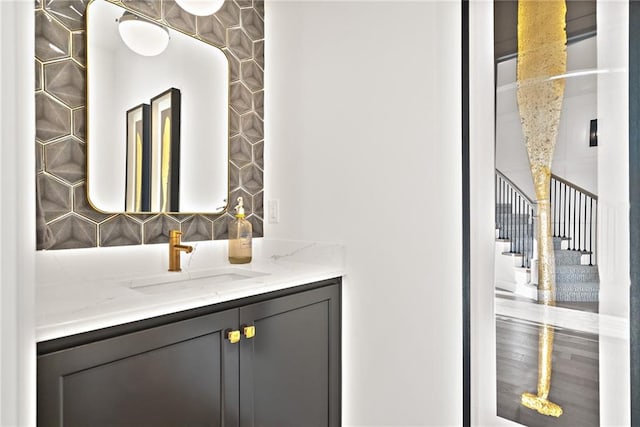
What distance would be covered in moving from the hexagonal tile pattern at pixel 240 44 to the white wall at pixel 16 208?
53.9 inches

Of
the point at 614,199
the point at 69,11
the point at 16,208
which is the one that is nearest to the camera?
the point at 16,208

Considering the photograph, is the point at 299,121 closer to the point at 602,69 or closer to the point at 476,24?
the point at 476,24

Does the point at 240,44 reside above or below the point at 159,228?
above

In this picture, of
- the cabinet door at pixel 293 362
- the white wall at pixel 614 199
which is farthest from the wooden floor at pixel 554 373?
the cabinet door at pixel 293 362

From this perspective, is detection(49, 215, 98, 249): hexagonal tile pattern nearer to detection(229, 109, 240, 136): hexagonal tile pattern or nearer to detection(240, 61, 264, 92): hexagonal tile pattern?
detection(229, 109, 240, 136): hexagonal tile pattern

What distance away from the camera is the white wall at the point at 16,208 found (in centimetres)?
63

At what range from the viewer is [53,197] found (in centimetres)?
136

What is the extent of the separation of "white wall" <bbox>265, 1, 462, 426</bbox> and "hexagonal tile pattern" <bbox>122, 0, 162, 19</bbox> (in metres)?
0.63

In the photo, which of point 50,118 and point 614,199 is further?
point 50,118

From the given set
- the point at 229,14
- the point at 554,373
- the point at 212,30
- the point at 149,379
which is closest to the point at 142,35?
the point at 212,30

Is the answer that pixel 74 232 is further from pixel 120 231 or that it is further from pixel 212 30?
pixel 212 30

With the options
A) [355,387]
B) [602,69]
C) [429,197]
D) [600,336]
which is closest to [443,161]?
[429,197]

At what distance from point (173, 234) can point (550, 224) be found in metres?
1.39

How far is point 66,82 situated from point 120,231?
0.56 m
